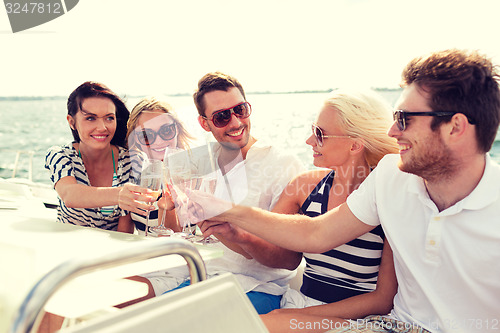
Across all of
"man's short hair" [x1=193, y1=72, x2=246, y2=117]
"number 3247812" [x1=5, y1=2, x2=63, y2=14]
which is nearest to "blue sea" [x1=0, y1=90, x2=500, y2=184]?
"man's short hair" [x1=193, y1=72, x2=246, y2=117]

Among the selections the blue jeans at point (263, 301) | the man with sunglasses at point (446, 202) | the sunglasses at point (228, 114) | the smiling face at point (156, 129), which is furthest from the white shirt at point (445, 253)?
the smiling face at point (156, 129)

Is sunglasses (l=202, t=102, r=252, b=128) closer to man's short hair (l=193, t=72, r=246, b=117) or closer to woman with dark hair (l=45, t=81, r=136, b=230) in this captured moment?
man's short hair (l=193, t=72, r=246, b=117)

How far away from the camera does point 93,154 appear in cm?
293

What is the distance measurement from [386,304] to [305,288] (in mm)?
434

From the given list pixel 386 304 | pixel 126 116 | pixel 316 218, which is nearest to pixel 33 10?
pixel 126 116

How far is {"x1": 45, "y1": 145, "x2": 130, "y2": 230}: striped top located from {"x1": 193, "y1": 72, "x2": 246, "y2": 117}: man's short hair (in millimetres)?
650

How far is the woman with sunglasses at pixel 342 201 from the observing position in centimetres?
205

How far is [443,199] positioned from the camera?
175 cm

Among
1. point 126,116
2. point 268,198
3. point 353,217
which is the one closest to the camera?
point 353,217

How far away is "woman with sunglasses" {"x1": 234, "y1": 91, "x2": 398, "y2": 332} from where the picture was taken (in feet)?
6.74

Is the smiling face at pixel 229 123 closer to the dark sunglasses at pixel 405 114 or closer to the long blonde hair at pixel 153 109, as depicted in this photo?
the long blonde hair at pixel 153 109

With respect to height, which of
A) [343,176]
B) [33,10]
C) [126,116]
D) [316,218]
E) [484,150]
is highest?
[33,10]

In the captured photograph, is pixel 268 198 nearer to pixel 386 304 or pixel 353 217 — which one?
pixel 353 217

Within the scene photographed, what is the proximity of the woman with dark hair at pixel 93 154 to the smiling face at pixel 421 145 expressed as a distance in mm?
1754
